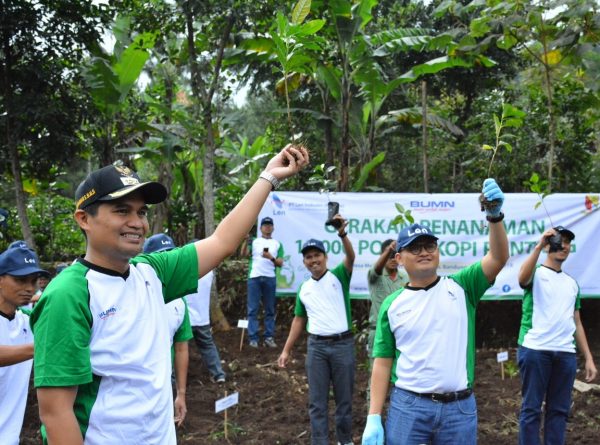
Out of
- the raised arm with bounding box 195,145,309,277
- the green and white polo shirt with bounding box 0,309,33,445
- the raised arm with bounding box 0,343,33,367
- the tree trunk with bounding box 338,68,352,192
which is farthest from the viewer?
the tree trunk with bounding box 338,68,352,192

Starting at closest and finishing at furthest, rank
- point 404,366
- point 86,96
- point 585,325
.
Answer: point 404,366 < point 86,96 < point 585,325

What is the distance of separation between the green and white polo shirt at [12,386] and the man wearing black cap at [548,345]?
3.85 meters

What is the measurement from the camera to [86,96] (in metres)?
8.91

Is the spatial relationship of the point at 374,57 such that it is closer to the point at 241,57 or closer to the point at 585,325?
the point at 241,57

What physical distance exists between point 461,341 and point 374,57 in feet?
24.8

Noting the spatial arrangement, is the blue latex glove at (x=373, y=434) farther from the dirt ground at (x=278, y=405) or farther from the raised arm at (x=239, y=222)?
the dirt ground at (x=278, y=405)

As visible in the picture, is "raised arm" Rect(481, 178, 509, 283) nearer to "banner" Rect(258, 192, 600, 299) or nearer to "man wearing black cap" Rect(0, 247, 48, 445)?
"man wearing black cap" Rect(0, 247, 48, 445)

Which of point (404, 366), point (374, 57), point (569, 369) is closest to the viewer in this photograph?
point (404, 366)

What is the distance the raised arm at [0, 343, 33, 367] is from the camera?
296cm

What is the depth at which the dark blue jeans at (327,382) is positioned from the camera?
566 cm

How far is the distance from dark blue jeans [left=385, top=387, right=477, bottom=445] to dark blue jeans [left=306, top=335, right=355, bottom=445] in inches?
81.8

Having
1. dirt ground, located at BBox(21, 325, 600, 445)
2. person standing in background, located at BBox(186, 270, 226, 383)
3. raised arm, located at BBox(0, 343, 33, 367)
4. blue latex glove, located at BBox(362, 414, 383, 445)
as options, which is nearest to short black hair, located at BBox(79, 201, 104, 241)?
raised arm, located at BBox(0, 343, 33, 367)

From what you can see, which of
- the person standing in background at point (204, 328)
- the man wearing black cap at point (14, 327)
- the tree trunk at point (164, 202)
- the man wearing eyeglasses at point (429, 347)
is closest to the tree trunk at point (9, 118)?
the person standing in background at point (204, 328)

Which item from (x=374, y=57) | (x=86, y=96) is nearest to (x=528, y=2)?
(x=374, y=57)
